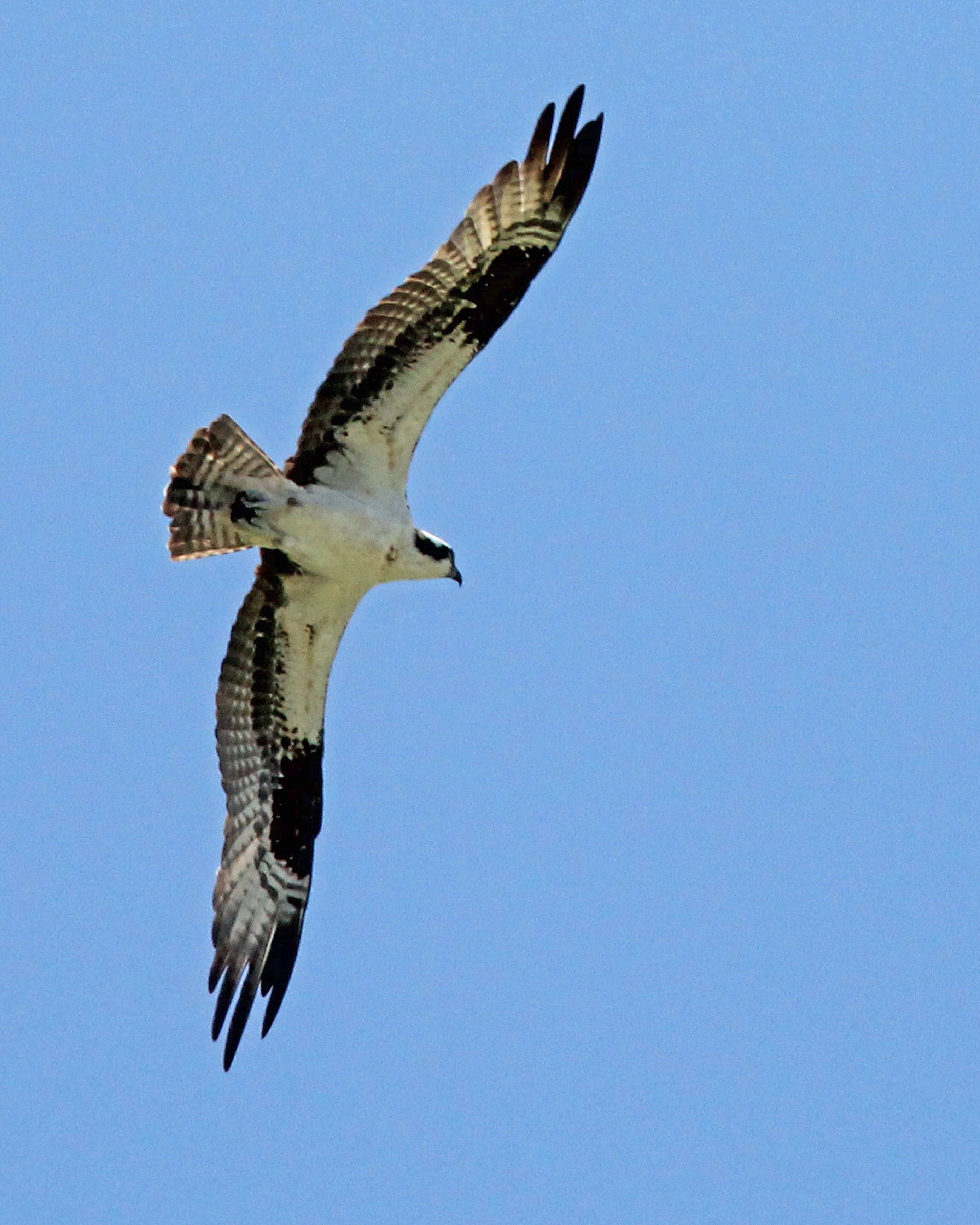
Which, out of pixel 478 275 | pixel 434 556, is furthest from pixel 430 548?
pixel 478 275

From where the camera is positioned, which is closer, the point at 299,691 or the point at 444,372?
the point at 444,372

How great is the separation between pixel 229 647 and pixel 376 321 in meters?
1.97

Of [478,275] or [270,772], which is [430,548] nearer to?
[478,275]

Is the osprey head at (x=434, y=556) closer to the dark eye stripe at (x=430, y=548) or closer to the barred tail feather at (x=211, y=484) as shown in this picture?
the dark eye stripe at (x=430, y=548)

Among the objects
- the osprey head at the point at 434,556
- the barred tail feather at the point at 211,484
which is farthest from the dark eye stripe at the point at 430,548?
the barred tail feather at the point at 211,484

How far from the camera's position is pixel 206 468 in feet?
33.2

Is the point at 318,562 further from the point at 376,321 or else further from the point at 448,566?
the point at 376,321

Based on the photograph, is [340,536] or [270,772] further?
[270,772]

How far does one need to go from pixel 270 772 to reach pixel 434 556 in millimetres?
1549

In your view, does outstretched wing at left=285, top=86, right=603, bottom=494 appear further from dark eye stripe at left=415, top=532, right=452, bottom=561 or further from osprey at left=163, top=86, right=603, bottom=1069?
dark eye stripe at left=415, top=532, right=452, bottom=561

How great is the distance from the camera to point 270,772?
1096 cm

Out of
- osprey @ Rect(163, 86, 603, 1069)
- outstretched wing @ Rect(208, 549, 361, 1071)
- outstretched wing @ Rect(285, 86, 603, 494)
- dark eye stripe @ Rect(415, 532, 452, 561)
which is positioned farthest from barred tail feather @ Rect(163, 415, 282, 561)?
dark eye stripe @ Rect(415, 532, 452, 561)

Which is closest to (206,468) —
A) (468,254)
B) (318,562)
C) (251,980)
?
(318,562)

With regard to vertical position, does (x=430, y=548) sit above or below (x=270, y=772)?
above
